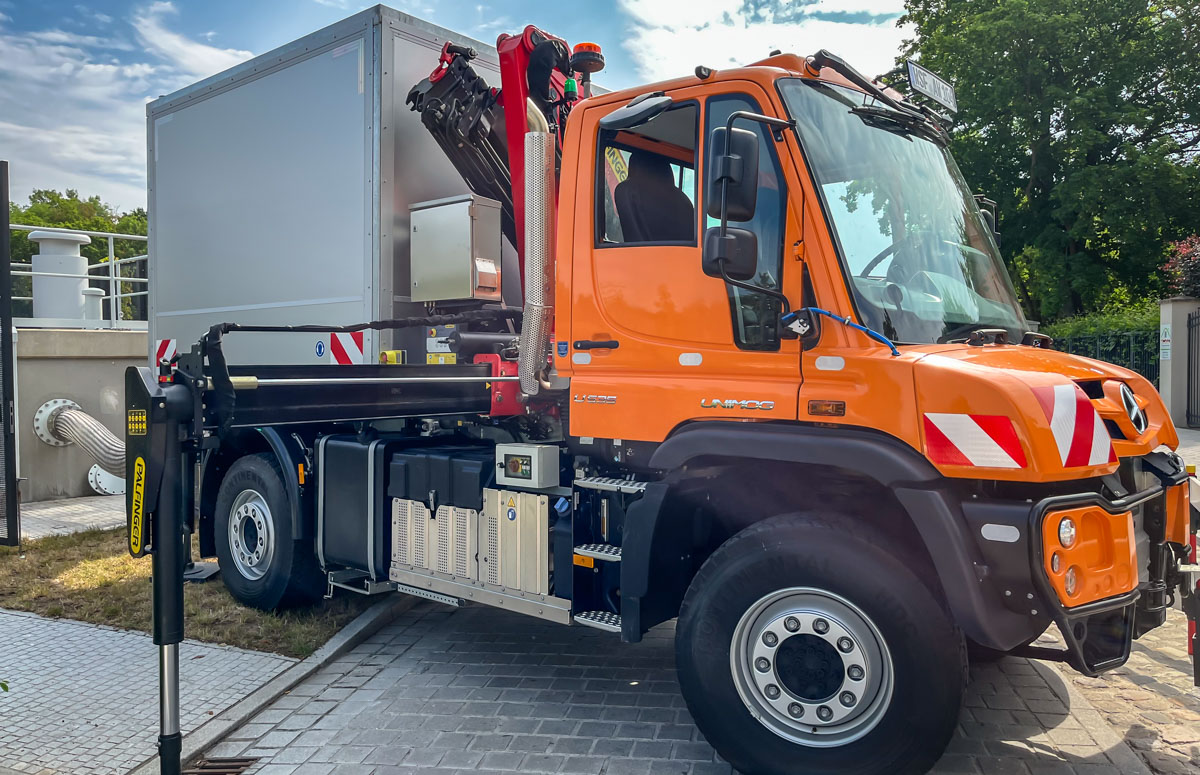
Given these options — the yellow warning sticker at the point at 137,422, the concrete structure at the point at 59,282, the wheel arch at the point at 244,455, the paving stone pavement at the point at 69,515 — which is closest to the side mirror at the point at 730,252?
the yellow warning sticker at the point at 137,422

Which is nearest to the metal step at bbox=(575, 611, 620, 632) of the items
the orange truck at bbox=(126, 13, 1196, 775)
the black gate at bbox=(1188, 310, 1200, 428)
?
the orange truck at bbox=(126, 13, 1196, 775)

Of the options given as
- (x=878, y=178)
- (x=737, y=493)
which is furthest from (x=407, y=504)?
(x=878, y=178)

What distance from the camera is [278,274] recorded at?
6461 millimetres

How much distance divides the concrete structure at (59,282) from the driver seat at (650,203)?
11.9 metres

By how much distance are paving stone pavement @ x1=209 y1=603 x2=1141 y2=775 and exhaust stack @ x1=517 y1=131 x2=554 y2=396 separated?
156 cm

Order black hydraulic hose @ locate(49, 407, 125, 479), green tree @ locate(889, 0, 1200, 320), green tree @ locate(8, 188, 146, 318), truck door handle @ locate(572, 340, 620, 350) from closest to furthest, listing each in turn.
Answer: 1. truck door handle @ locate(572, 340, 620, 350)
2. black hydraulic hose @ locate(49, 407, 125, 479)
3. green tree @ locate(889, 0, 1200, 320)
4. green tree @ locate(8, 188, 146, 318)

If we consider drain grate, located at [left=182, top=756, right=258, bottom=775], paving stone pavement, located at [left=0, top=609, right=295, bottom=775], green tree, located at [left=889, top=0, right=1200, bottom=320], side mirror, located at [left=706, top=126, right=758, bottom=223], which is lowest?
drain grate, located at [left=182, top=756, right=258, bottom=775]

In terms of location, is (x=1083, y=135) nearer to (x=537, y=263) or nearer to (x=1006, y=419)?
(x=537, y=263)

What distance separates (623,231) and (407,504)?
6.84ft

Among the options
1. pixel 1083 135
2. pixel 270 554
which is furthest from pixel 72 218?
pixel 270 554

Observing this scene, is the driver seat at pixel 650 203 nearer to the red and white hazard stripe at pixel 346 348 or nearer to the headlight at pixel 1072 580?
the headlight at pixel 1072 580

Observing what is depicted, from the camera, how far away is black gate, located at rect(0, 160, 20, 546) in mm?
7703

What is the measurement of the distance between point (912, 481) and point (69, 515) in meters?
9.19

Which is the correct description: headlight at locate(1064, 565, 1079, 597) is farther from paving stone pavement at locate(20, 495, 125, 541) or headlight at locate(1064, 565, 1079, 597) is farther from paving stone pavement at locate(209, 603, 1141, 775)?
paving stone pavement at locate(20, 495, 125, 541)
